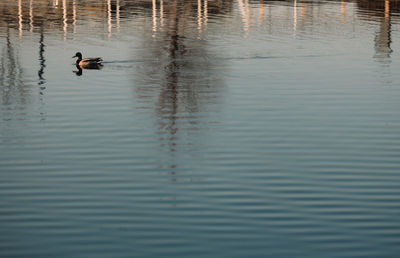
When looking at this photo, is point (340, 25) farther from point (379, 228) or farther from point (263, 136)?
point (379, 228)

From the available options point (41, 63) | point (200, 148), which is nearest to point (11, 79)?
point (41, 63)

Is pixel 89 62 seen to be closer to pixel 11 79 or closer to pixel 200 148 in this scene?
pixel 11 79

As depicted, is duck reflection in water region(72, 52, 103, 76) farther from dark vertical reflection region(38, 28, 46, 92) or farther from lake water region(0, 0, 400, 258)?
dark vertical reflection region(38, 28, 46, 92)

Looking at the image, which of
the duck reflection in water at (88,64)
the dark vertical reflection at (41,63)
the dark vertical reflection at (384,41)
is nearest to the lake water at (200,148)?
the dark vertical reflection at (41,63)

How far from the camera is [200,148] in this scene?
21.0 meters

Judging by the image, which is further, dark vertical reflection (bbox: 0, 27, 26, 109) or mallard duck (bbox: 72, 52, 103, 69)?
mallard duck (bbox: 72, 52, 103, 69)

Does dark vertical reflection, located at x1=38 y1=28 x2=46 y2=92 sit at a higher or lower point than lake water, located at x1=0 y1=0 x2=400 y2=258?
higher

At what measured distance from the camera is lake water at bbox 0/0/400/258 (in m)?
14.7

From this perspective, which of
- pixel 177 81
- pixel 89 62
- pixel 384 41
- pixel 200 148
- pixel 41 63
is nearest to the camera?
pixel 200 148

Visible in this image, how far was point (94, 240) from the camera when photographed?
1443 cm

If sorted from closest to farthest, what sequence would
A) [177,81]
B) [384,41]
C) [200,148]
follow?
[200,148], [177,81], [384,41]

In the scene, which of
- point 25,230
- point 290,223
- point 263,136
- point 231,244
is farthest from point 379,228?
point 263,136

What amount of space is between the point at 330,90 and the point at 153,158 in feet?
37.5

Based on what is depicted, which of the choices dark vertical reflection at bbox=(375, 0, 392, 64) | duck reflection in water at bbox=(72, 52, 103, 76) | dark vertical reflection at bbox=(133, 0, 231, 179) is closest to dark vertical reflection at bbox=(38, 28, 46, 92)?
duck reflection in water at bbox=(72, 52, 103, 76)
